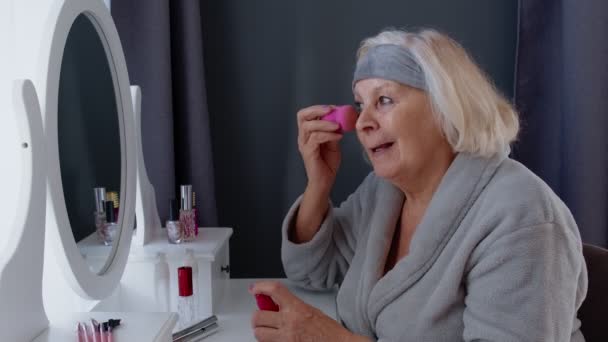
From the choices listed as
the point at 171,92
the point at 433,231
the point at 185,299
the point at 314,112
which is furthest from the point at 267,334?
the point at 171,92

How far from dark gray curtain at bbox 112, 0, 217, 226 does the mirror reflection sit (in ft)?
0.99

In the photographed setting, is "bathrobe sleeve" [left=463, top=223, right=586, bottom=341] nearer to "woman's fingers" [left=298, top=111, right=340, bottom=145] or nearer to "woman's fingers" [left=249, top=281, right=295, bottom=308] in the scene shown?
"woman's fingers" [left=249, top=281, right=295, bottom=308]

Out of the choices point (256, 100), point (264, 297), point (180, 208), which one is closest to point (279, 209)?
point (256, 100)

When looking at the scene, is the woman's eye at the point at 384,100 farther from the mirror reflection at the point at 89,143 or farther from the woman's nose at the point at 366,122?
the mirror reflection at the point at 89,143

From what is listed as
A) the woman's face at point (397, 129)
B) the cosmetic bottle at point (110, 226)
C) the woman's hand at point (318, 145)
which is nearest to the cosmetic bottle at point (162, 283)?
the cosmetic bottle at point (110, 226)

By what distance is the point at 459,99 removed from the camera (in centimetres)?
90

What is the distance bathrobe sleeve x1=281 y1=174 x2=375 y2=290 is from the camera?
3.72 feet

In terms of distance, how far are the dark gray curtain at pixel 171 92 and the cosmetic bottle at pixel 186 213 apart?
0.57 ft

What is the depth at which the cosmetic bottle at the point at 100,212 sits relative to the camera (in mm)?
908

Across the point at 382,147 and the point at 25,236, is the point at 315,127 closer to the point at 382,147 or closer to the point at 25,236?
the point at 382,147

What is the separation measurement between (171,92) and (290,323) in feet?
2.23

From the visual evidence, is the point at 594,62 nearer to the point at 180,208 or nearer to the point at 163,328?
the point at 180,208

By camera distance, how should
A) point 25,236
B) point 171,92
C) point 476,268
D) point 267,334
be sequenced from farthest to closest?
point 171,92
point 267,334
point 476,268
point 25,236

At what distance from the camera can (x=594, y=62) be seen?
136cm
